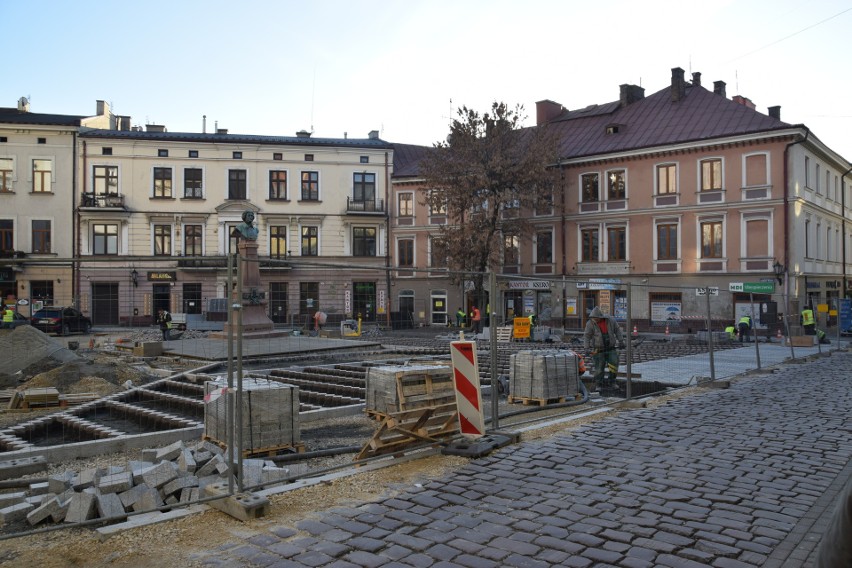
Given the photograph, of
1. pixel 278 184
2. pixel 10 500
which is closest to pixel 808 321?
pixel 10 500

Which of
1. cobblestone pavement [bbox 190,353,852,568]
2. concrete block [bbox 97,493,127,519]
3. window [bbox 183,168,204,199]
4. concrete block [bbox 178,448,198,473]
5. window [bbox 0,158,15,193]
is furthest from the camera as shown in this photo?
window [bbox 183,168,204,199]

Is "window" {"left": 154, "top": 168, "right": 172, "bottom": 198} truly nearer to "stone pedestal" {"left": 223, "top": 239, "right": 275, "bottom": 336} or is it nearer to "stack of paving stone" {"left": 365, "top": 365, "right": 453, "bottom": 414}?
"stone pedestal" {"left": 223, "top": 239, "right": 275, "bottom": 336}

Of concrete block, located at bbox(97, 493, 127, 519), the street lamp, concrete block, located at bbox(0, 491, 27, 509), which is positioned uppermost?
the street lamp

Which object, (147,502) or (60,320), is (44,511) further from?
(60,320)

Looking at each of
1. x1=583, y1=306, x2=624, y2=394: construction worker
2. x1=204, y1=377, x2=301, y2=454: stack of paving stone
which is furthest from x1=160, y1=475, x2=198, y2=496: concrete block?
x1=583, y1=306, x2=624, y2=394: construction worker

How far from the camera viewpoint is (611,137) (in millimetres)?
42406

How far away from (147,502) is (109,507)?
1.11 ft

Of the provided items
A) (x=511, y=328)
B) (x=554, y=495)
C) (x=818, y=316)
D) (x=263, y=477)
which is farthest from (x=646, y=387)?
(x=818, y=316)

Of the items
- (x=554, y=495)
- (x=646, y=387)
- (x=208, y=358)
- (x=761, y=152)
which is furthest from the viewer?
(x=761, y=152)

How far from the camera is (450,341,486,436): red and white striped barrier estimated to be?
7.91 meters

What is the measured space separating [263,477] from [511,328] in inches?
1015

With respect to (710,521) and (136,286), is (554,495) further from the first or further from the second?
(136,286)

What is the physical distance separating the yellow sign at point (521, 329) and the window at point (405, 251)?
60.8 ft

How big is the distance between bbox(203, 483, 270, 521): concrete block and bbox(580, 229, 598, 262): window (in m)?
37.8
